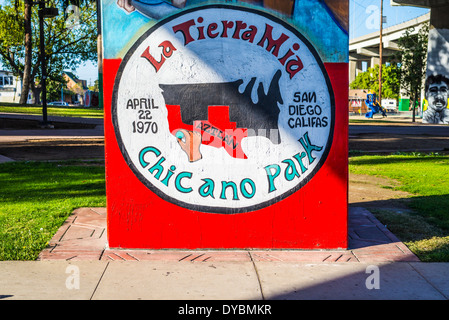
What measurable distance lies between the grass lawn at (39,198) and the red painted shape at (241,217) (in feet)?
3.32

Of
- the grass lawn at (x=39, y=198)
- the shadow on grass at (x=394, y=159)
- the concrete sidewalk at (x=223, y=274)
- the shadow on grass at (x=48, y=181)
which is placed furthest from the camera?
the shadow on grass at (x=394, y=159)

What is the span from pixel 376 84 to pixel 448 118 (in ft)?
154

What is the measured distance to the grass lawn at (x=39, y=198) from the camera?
17.4 ft

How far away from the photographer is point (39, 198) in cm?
748

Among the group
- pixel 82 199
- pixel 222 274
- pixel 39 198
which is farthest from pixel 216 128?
pixel 39 198

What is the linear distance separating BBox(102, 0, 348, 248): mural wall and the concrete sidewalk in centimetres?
24

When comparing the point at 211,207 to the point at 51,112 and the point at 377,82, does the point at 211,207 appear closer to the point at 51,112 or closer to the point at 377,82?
the point at 51,112

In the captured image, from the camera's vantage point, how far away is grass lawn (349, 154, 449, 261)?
5408 millimetres

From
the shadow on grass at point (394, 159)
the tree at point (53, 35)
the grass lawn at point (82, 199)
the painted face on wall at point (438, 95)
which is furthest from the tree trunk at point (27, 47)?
the shadow on grass at point (394, 159)

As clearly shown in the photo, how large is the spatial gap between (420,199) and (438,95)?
30.5 meters

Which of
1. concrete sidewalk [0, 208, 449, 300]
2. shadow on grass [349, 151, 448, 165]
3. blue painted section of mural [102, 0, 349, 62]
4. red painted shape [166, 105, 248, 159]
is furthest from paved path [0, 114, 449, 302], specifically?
shadow on grass [349, 151, 448, 165]

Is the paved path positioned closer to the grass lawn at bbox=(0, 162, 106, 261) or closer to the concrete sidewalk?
the concrete sidewalk

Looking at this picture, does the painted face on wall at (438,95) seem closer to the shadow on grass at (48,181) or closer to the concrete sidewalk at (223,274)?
the shadow on grass at (48,181)
